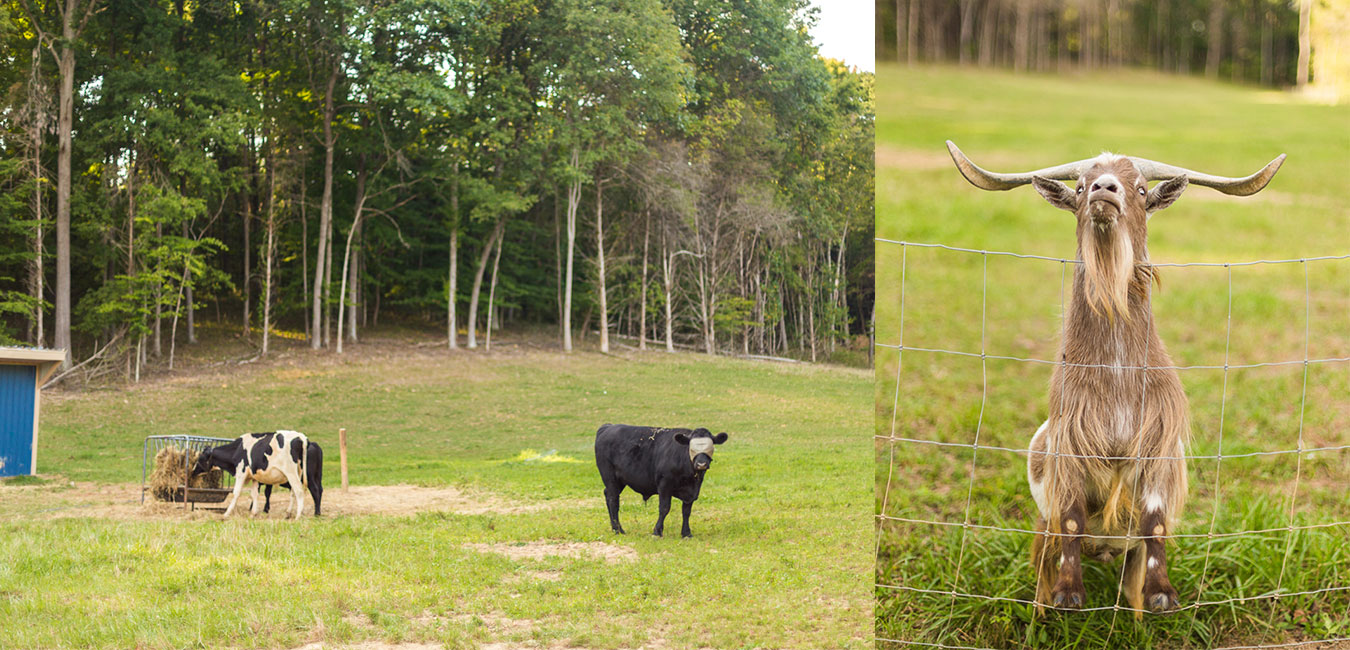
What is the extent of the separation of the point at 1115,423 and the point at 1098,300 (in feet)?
1.43

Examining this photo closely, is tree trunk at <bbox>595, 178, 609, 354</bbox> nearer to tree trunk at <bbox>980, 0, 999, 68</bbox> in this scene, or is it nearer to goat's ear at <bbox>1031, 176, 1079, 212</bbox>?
tree trunk at <bbox>980, 0, 999, 68</bbox>

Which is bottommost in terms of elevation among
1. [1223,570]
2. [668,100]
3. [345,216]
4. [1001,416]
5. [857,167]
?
[1223,570]

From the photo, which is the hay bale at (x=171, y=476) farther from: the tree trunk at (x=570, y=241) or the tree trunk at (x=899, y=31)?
the tree trunk at (x=899, y=31)

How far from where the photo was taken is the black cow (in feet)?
18.0

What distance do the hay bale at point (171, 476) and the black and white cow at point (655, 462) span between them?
2.58 metres

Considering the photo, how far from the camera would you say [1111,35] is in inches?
265

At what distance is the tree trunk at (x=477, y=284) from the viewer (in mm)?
6195

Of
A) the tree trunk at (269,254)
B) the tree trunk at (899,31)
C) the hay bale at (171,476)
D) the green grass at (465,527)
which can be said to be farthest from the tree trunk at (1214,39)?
the hay bale at (171,476)

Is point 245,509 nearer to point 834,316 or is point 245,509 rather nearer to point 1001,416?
point 834,316

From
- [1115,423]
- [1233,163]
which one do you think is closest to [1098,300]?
[1115,423]

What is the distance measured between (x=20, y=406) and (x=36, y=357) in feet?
1.05

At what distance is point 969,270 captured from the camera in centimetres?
743

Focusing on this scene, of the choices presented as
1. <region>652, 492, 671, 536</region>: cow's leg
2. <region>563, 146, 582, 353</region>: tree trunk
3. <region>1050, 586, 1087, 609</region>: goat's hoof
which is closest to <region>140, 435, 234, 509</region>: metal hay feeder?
<region>563, 146, 582, 353</region>: tree trunk

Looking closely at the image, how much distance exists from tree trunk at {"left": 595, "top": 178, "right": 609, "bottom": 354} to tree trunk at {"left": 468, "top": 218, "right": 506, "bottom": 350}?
672 mm
